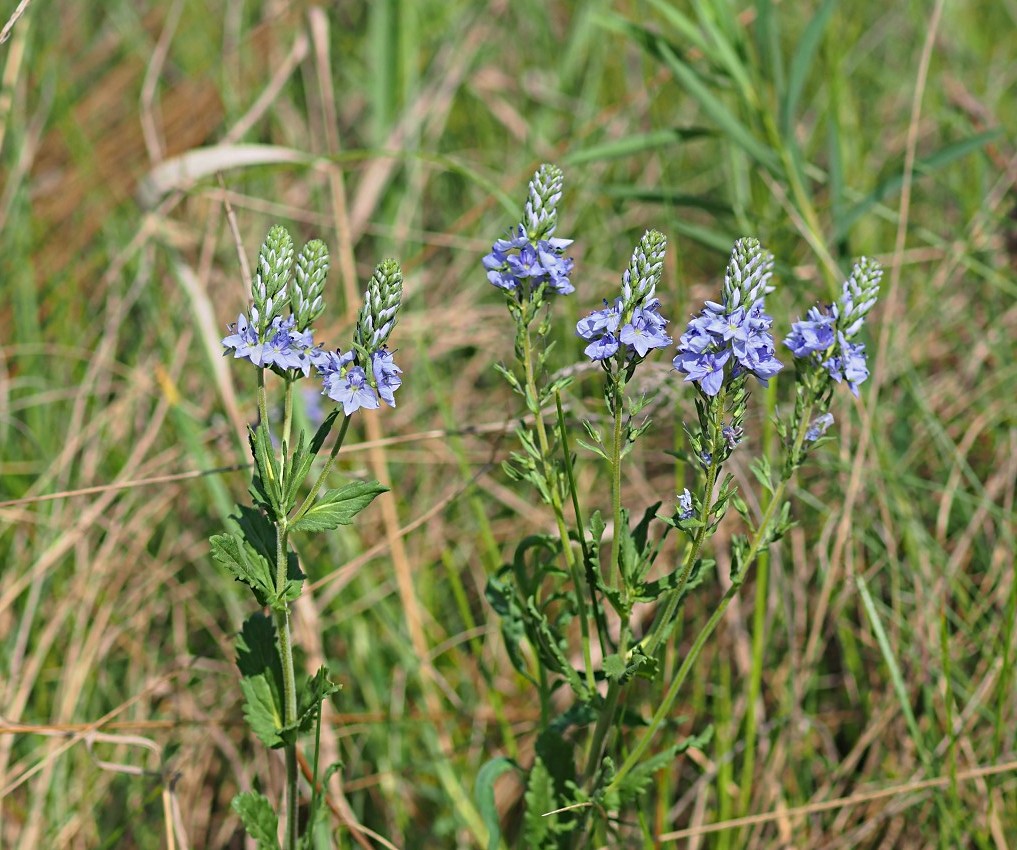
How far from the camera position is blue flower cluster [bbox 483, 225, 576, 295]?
220 cm

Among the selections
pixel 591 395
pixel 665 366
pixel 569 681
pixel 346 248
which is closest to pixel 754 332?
pixel 569 681

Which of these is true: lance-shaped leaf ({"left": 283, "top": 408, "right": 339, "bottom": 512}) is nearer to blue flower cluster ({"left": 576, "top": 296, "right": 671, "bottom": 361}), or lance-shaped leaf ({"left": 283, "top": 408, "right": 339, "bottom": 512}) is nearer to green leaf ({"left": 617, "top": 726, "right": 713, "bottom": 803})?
blue flower cluster ({"left": 576, "top": 296, "right": 671, "bottom": 361})

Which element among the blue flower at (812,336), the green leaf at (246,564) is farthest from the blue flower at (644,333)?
the green leaf at (246,564)

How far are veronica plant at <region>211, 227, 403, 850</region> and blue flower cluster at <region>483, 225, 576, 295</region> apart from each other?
8.3 inches

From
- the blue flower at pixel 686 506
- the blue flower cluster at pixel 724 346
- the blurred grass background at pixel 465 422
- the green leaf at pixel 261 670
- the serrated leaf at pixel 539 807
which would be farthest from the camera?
the blurred grass background at pixel 465 422

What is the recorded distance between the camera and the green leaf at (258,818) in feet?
7.73

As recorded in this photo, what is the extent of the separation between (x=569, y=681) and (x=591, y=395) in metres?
2.27

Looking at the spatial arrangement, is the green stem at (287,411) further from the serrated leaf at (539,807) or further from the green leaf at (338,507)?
the serrated leaf at (539,807)

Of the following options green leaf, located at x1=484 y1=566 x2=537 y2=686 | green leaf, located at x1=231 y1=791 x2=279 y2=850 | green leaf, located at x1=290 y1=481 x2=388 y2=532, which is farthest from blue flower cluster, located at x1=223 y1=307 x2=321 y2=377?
green leaf, located at x1=231 y1=791 x2=279 y2=850

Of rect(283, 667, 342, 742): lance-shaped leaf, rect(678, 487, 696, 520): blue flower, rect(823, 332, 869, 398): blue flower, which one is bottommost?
rect(283, 667, 342, 742): lance-shaped leaf

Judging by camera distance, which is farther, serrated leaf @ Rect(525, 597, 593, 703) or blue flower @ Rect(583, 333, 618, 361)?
serrated leaf @ Rect(525, 597, 593, 703)

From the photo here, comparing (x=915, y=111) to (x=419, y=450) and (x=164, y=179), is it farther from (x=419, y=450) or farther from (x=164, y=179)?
(x=164, y=179)

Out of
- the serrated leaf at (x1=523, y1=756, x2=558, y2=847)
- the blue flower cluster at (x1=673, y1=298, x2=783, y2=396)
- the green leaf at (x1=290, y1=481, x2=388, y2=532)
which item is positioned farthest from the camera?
the serrated leaf at (x1=523, y1=756, x2=558, y2=847)

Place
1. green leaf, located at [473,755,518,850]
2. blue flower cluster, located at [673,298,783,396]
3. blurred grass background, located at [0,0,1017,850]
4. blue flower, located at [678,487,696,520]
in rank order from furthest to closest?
blurred grass background, located at [0,0,1017,850]
green leaf, located at [473,755,518,850]
blue flower, located at [678,487,696,520]
blue flower cluster, located at [673,298,783,396]
